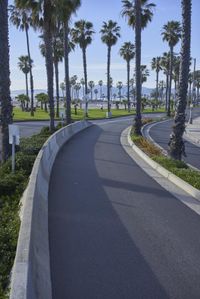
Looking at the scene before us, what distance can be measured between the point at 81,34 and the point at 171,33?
15790 mm

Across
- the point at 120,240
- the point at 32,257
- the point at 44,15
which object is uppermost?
the point at 44,15

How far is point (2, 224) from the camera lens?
29.1 feet

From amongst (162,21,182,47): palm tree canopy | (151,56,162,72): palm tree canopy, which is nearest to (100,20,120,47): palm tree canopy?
(162,21,182,47): palm tree canopy

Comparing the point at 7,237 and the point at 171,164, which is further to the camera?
the point at 171,164

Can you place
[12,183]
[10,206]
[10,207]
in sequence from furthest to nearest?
[12,183]
[10,206]
[10,207]

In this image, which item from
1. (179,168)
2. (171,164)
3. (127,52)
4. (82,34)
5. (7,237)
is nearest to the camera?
(7,237)

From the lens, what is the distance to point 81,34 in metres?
60.5

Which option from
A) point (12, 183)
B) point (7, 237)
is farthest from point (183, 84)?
point (7, 237)

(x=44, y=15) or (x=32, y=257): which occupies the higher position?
(x=44, y=15)

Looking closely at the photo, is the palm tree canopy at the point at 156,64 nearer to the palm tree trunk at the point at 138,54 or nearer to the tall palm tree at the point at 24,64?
the tall palm tree at the point at 24,64

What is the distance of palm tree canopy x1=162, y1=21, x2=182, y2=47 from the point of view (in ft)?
223

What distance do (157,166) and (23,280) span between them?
11674 millimetres

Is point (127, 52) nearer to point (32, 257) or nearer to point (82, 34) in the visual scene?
point (82, 34)

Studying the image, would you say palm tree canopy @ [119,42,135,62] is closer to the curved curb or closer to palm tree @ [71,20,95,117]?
palm tree @ [71,20,95,117]
